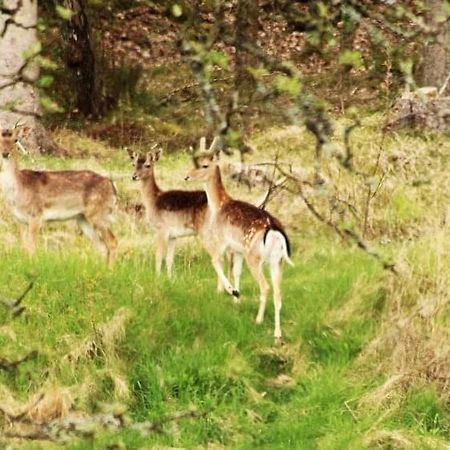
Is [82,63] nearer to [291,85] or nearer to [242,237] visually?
[242,237]

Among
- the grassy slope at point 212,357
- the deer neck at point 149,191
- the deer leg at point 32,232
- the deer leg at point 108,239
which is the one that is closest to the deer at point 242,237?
the grassy slope at point 212,357

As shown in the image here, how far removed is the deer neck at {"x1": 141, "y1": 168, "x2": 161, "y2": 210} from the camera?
41.5ft

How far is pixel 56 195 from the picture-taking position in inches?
516

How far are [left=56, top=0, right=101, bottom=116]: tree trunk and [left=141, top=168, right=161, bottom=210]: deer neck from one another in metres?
9.93

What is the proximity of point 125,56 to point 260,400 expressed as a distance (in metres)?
17.5

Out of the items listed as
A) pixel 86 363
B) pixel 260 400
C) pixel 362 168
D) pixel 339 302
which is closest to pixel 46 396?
pixel 86 363

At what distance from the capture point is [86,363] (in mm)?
9867

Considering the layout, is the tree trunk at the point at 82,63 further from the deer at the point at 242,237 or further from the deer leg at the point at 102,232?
the deer at the point at 242,237

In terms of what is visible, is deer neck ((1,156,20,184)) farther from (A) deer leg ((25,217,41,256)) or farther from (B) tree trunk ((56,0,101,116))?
(B) tree trunk ((56,0,101,116))

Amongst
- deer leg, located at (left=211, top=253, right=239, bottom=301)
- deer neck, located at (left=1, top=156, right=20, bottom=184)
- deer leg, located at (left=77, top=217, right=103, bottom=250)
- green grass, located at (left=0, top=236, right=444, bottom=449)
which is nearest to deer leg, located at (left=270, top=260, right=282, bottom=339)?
green grass, located at (left=0, top=236, right=444, bottom=449)

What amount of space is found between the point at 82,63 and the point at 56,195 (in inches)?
398

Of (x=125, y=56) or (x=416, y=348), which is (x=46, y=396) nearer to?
(x=416, y=348)

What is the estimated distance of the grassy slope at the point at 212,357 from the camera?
30.4 feet

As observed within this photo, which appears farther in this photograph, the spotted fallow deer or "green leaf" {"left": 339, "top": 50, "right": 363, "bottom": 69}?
the spotted fallow deer
